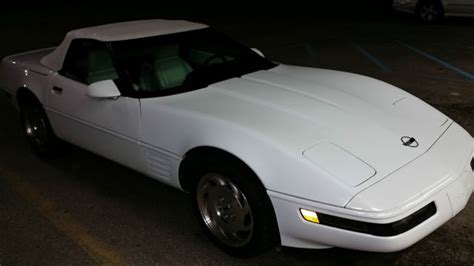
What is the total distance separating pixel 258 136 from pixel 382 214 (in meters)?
0.78

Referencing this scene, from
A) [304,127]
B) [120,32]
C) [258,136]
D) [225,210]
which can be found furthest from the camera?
[120,32]

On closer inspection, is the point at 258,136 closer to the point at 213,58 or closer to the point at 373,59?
the point at 213,58

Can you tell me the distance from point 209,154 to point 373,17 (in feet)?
35.2

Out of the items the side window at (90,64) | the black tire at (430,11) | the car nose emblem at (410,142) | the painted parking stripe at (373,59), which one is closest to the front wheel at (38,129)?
the side window at (90,64)

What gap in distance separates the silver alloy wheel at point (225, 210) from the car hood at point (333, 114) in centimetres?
37

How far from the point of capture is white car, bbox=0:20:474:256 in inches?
95.9

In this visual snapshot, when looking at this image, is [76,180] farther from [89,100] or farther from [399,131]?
[399,131]

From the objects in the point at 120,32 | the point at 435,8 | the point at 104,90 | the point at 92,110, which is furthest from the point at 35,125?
the point at 435,8

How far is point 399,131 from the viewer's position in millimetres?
2867

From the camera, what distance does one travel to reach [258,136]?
271cm

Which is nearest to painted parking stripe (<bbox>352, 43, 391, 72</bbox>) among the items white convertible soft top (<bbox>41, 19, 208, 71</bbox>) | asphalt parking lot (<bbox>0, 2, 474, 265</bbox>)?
asphalt parking lot (<bbox>0, 2, 474, 265</bbox>)

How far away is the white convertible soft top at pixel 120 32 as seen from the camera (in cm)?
383

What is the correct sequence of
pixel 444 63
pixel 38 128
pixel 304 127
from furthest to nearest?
pixel 444 63
pixel 38 128
pixel 304 127

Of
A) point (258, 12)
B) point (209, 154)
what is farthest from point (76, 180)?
point (258, 12)
